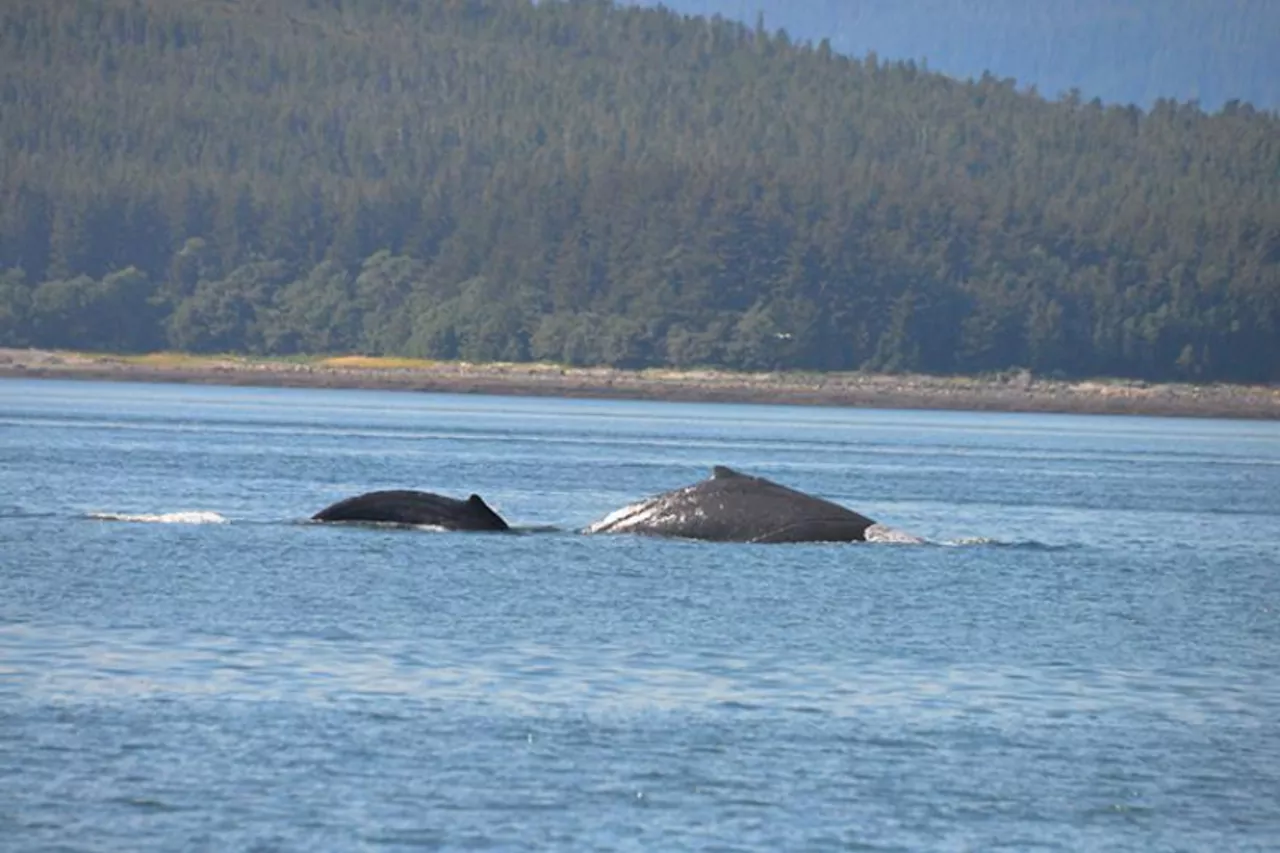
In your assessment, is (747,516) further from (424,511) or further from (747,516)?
(424,511)

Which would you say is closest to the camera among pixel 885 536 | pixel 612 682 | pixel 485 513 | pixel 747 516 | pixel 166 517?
pixel 612 682

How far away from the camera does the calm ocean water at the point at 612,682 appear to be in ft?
76.5

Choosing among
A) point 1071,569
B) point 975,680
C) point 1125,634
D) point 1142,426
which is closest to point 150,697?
point 975,680

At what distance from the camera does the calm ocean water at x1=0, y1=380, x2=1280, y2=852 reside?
2333 cm

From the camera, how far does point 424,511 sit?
4881 centimetres

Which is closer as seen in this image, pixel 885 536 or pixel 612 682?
pixel 612 682

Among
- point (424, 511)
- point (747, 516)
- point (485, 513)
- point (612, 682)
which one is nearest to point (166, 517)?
point (424, 511)

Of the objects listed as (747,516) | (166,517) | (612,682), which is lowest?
(166,517)

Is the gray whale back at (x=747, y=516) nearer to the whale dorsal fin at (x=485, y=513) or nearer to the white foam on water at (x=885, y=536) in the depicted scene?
the white foam on water at (x=885, y=536)

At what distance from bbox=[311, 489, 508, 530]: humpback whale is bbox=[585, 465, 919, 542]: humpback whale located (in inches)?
116

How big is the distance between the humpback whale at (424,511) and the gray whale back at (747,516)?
2.97m

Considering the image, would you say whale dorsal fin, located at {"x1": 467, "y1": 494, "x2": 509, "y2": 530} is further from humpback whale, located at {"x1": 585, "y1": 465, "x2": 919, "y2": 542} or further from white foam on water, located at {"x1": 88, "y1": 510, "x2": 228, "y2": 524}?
white foam on water, located at {"x1": 88, "y1": 510, "x2": 228, "y2": 524}

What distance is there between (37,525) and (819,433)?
92823 mm

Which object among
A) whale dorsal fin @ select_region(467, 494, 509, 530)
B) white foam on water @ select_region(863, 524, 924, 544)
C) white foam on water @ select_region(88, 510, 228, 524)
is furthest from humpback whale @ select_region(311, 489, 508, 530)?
white foam on water @ select_region(863, 524, 924, 544)
